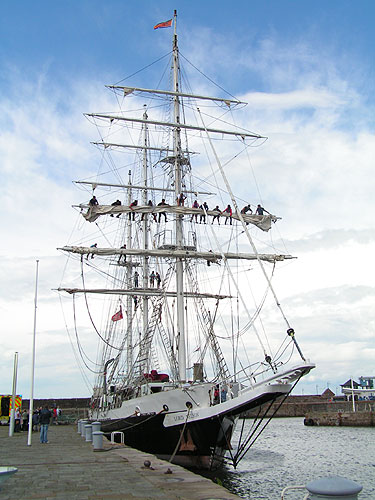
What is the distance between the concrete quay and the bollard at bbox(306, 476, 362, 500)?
14.1ft

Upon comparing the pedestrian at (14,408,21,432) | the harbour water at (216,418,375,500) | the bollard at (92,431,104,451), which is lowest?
the harbour water at (216,418,375,500)

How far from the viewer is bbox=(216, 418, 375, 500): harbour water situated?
22.7m

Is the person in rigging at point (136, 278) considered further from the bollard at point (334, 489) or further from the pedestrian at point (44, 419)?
the bollard at point (334, 489)

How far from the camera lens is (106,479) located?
12.7 metres

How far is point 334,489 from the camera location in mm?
6039

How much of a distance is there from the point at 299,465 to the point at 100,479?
20758 mm

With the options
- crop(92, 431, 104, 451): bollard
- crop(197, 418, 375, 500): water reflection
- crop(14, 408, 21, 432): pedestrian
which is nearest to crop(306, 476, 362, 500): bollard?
crop(197, 418, 375, 500): water reflection

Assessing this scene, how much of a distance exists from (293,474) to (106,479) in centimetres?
1686

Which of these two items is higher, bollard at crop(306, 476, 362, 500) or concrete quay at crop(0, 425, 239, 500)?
bollard at crop(306, 476, 362, 500)

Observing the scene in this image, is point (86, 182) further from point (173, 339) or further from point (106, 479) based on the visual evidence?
point (106, 479)

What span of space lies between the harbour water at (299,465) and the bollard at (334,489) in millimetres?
15479

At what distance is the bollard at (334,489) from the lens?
600 centimetres

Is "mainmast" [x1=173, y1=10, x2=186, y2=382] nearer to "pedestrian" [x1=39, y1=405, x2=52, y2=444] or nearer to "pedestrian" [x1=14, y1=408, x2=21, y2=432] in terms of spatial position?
"pedestrian" [x1=39, y1=405, x2=52, y2=444]

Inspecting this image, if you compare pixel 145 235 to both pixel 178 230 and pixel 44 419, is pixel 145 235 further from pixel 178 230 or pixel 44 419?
pixel 44 419
